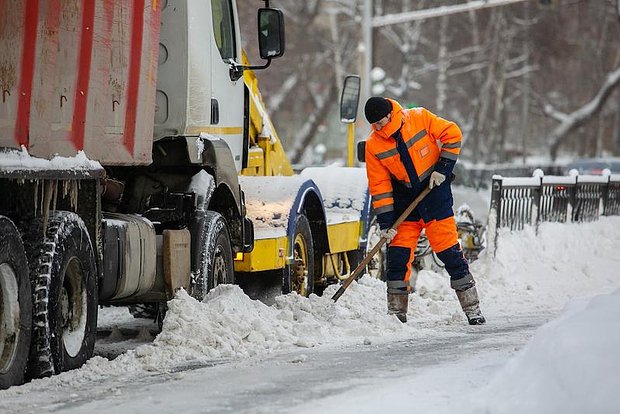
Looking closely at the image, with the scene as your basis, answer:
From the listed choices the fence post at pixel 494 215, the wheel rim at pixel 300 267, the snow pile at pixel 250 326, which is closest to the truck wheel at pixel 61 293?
the snow pile at pixel 250 326

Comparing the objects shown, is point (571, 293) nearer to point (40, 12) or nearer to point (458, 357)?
point (458, 357)

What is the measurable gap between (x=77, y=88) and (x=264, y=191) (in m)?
3.14

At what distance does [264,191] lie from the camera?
10805mm

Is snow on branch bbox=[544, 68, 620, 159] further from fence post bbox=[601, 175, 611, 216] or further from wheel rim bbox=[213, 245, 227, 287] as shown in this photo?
wheel rim bbox=[213, 245, 227, 287]

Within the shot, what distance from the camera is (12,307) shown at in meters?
6.91

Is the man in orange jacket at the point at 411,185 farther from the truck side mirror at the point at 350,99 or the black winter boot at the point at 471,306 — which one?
the truck side mirror at the point at 350,99

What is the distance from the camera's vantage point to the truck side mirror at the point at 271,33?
1012 cm

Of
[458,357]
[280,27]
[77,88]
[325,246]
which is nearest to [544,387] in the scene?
[458,357]

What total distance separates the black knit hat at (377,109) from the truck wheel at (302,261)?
1415 millimetres

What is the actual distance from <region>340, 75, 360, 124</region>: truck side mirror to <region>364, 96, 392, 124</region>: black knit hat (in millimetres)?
3506

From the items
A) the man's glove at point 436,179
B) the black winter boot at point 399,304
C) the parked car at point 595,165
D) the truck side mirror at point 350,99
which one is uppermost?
the truck side mirror at point 350,99

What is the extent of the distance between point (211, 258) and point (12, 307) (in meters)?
2.63

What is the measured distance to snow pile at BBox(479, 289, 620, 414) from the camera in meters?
5.24

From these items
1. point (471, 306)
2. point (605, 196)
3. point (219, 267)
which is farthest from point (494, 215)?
point (219, 267)
